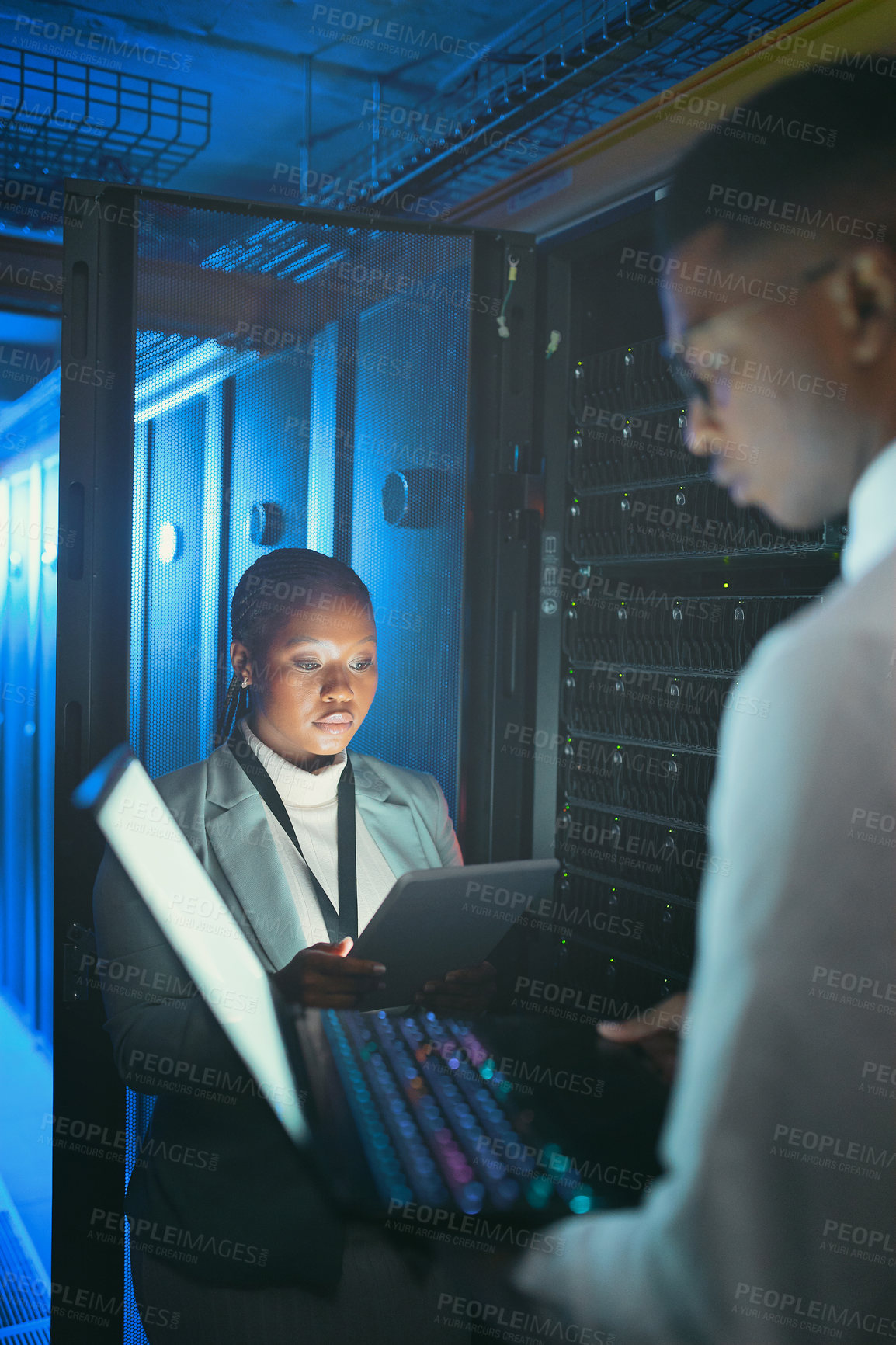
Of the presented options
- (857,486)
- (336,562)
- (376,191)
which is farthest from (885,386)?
(376,191)

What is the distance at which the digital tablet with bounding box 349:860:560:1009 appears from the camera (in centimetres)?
128

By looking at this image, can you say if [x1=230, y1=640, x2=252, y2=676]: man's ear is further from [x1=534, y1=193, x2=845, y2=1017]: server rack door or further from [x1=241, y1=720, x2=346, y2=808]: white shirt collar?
[x1=534, y1=193, x2=845, y2=1017]: server rack door

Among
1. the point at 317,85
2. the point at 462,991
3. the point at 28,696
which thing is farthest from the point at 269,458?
the point at 28,696

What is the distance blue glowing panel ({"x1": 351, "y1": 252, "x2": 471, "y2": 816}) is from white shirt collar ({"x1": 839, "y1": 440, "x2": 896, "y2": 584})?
2.82 ft

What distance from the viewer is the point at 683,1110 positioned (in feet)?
2.10

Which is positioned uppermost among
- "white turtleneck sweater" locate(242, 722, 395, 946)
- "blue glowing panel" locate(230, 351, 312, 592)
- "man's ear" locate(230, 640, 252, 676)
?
"blue glowing panel" locate(230, 351, 312, 592)

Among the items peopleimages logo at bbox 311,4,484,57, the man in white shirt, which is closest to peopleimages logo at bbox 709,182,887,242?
the man in white shirt

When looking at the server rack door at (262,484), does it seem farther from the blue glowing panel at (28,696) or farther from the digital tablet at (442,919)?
the blue glowing panel at (28,696)

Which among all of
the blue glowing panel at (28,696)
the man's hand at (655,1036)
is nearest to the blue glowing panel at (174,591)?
the man's hand at (655,1036)

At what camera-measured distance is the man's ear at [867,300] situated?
83 cm

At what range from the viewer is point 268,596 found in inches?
61.1

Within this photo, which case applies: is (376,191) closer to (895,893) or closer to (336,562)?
Result: (336,562)

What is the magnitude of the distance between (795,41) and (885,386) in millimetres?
530

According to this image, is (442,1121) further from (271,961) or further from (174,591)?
(174,591)
